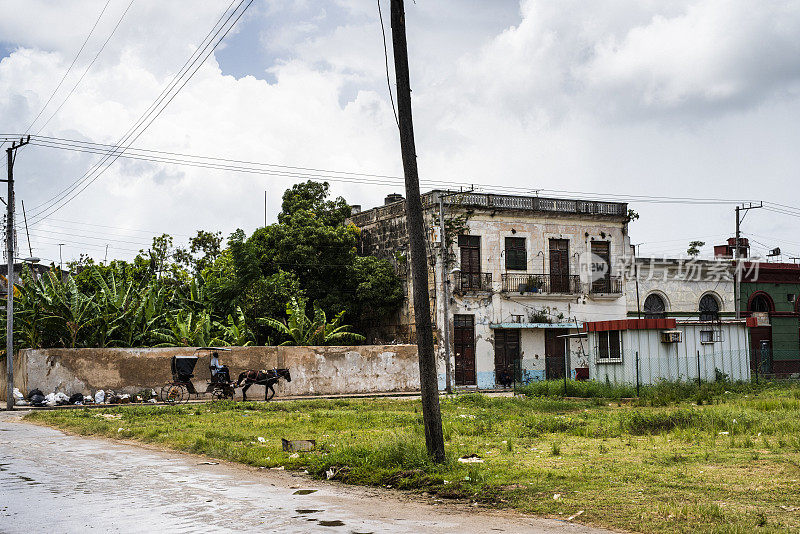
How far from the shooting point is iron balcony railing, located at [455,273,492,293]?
4027cm

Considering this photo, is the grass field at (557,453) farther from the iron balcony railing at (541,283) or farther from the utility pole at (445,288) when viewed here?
the iron balcony railing at (541,283)

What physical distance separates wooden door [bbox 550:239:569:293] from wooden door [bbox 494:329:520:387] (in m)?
3.68

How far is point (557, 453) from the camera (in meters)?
11.7

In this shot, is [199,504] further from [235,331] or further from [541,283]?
[541,283]

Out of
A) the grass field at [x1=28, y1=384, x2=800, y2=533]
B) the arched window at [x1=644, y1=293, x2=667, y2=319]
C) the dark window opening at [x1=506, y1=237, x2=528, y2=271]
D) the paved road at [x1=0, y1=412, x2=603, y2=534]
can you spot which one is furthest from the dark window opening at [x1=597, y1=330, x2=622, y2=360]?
the paved road at [x1=0, y1=412, x2=603, y2=534]

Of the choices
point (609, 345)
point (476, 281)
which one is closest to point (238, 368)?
point (609, 345)

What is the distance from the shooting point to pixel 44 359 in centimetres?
2638

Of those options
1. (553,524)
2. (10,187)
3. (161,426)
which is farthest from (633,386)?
(10,187)

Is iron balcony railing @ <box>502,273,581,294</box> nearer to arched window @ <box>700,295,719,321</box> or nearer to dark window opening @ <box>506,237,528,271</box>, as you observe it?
dark window opening @ <box>506,237,528,271</box>

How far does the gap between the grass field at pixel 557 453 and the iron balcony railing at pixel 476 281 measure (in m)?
18.8

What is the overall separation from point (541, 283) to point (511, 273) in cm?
178

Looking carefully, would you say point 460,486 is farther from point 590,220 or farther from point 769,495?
point 590,220

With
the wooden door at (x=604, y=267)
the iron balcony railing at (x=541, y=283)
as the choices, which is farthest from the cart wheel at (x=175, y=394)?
the wooden door at (x=604, y=267)

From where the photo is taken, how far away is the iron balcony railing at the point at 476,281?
4027 centimetres
